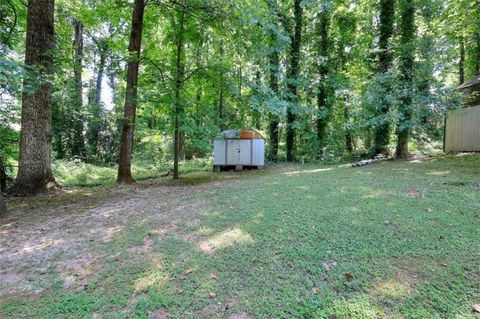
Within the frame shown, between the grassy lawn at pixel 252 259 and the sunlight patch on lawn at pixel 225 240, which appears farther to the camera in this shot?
the sunlight patch on lawn at pixel 225 240

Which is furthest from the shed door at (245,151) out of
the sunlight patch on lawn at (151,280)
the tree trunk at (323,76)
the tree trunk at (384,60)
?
the sunlight patch on lawn at (151,280)

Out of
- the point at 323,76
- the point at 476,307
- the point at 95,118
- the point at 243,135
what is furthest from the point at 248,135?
the point at 476,307

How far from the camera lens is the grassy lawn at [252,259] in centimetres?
214

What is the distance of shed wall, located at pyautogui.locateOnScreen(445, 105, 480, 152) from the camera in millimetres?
10703

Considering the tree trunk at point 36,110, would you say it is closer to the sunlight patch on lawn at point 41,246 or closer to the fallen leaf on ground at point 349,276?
the sunlight patch on lawn at point 41,246

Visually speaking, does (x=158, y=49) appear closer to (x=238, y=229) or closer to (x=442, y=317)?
(x=238, y=229)

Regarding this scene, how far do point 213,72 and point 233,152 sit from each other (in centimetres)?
407

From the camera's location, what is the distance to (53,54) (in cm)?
525

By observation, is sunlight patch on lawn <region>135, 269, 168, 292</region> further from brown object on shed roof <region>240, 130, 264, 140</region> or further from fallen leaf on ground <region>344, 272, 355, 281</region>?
brown object on shed roof <region>240, 130, 264, 140</region>

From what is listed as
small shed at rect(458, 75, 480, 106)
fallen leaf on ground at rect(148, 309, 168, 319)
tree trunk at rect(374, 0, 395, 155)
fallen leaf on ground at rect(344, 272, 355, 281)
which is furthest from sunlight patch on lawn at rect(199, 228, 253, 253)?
small shed at rect(458, 75, 480, 106)

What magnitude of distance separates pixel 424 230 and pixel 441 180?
3.14 m

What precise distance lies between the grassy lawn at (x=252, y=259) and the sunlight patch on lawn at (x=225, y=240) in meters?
0.01

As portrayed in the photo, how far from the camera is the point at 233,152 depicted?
10797mm

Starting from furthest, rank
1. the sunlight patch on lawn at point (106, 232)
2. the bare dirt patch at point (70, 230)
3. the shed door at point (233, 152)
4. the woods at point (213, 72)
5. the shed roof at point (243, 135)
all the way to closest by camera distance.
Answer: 1. the shed door at point (233, 152)
2. the shed roof at point (243, 135)
3. the woods at point (213, 72)
4. the sunlight patch on lawn at point (106, 232)
5. the bare dirt patch at point (70, 230)
